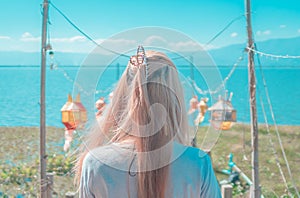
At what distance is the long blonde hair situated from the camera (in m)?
0.70

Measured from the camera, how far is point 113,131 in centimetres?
76

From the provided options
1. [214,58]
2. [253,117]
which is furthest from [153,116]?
[253,117]

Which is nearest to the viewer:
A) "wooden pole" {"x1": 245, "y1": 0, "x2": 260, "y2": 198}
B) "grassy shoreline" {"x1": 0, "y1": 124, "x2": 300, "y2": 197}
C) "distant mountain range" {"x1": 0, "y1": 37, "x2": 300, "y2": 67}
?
"distant mountain range" {"x1": 0, "y1": 37, "x2": 300, "y2": 67}

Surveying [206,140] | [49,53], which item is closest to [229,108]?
[49,53]

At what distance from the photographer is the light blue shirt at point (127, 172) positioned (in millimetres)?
702

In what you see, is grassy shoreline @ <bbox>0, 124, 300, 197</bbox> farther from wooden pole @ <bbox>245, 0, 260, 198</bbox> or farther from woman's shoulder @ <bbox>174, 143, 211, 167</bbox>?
woman's shoulder @ <bbox>174, 143, 211, 167</bbox>

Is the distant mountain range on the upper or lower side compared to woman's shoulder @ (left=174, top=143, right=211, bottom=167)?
upper

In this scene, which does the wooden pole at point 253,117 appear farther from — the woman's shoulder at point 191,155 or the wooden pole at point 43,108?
the woman's shoulder at point 191,155

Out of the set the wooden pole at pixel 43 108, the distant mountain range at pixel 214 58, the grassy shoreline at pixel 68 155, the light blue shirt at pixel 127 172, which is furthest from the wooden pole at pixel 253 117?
the light blue shirt at pixel 127 172

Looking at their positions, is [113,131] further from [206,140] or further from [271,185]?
[271,185]

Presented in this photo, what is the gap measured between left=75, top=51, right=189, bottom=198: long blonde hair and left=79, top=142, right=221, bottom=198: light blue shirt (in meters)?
0.02

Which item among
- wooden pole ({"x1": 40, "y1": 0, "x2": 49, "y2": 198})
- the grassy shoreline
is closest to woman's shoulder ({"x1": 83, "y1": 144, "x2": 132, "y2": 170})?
wooden pole ({"x1": 40, "y1": 0, "x2": 49, "y2": 198})

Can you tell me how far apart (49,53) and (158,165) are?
1.54 metres

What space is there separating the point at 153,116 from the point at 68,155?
109 inches
